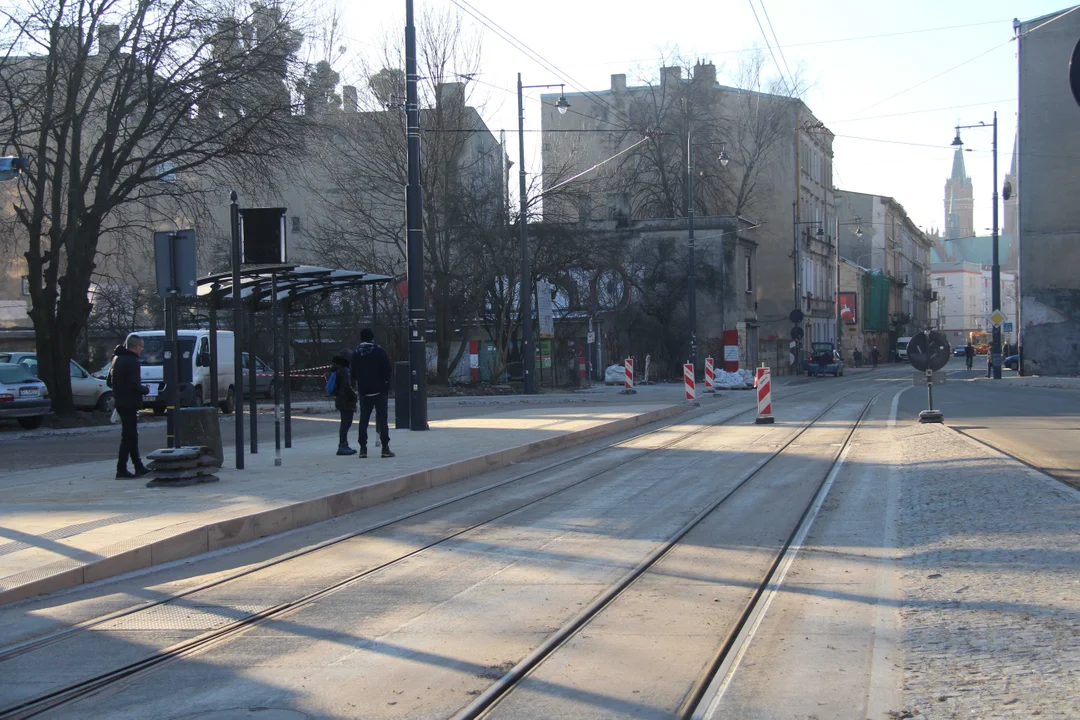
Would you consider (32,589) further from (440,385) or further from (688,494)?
(440,385)

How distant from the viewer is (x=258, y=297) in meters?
16.4

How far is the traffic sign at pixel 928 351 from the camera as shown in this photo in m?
18.2

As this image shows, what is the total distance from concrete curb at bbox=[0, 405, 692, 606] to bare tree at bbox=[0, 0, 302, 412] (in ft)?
42.0

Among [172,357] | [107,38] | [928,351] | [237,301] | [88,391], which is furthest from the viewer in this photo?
[88,391]

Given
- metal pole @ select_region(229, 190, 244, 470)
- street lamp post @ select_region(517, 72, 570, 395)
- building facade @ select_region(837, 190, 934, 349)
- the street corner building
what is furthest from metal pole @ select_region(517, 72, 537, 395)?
building facade @ select_region(837, 190, 934, 349)

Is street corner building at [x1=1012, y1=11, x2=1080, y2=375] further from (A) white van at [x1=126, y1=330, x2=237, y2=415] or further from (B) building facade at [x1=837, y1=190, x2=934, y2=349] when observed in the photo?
(B) building facade at [x1=837, y1=190, x2=934, y2=349]

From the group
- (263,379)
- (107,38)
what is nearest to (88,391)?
(263,379)

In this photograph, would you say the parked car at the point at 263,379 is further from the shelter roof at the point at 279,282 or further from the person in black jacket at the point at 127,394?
the person in black jacket at the point at 127,394

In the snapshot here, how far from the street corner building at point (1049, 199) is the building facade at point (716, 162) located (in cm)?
1296

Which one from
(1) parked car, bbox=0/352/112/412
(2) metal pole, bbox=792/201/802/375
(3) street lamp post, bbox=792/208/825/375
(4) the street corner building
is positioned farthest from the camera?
(2) metal pole, bbox=792/201/802/375

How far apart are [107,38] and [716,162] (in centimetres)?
3873

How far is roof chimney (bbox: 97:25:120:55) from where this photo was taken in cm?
2256

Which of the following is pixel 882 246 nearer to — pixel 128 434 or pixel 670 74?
pixel 670 74

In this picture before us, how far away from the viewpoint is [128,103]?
23.4 meters
